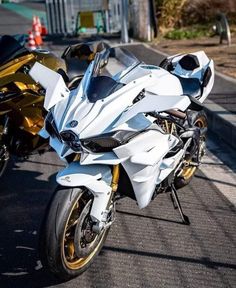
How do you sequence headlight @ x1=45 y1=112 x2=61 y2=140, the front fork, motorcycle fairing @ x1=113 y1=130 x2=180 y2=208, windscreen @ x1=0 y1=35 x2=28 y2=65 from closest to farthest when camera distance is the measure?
motorcycle fairing @ x1=113 y1=130 x2=180 y2=208 < headlight @ x1=45 y1=112 x2=61 y2=140 < the front fork < windscreen @ x1=0 y1=35 x2=28 y2=65

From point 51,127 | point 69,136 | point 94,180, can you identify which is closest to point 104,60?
point 51,127

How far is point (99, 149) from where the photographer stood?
2.98 meters

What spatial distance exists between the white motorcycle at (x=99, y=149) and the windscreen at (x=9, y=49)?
137 centimetres

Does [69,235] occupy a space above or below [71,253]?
above

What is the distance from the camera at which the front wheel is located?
9.57 feet

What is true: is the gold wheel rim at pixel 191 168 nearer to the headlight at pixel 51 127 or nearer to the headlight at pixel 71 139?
the headlight at pixel 51 127

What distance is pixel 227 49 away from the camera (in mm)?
11711

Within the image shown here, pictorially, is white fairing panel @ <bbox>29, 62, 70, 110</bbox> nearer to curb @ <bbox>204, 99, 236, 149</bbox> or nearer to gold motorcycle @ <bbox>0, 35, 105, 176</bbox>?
gold motorcycle @ <bbox>0, 35, 105, 176</bbox>

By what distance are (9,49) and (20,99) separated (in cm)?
62

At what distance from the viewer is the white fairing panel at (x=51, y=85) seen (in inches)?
128

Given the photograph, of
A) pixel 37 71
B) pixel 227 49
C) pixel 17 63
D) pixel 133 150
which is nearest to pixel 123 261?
pixel 133 150

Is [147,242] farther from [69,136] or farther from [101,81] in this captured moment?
[101,81]

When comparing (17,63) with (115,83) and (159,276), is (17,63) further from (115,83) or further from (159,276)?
(159,276)

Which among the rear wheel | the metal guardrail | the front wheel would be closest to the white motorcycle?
the front wheel
